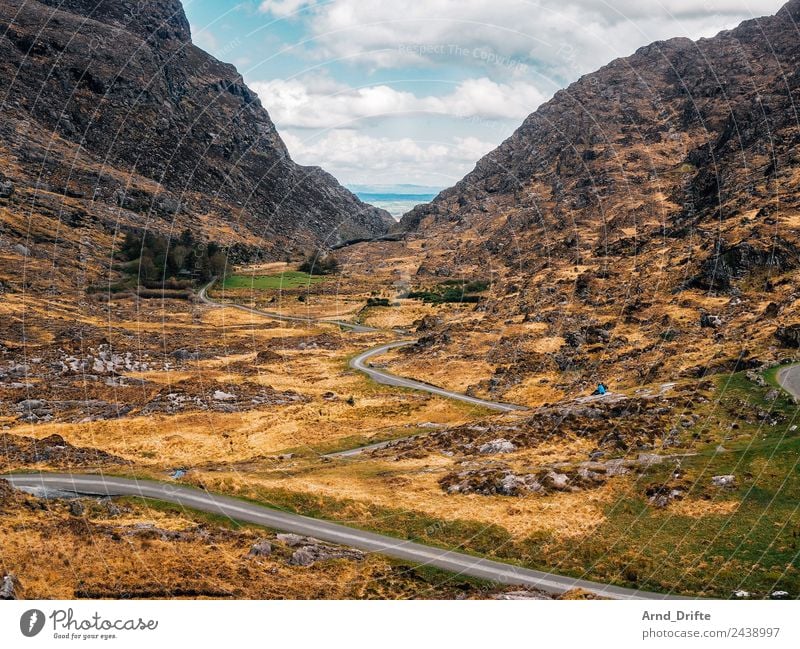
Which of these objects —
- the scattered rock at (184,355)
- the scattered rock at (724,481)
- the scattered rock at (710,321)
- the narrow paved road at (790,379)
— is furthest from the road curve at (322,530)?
the scattered rock at (710,321)

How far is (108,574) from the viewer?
34438 mm

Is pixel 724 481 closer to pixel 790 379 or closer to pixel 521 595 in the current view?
pixel 790 379

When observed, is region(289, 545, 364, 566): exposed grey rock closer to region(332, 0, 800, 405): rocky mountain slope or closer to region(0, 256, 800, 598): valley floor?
region(0, 256, 800, 598): valley floor

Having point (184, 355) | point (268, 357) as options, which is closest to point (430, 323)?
point (268, 357)

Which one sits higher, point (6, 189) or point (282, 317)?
point (6, 189)

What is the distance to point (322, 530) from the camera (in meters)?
42.8

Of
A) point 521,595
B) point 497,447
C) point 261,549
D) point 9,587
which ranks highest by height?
point 497,447

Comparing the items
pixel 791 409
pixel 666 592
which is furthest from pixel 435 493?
pixel 791 409

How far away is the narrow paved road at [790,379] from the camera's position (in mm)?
55278

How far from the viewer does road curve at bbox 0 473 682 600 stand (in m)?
35.8

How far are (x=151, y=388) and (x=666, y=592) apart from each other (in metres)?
74.3

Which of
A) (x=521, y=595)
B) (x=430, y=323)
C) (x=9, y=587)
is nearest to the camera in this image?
(x=9, y=587)

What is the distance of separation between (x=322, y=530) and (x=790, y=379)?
4592cm

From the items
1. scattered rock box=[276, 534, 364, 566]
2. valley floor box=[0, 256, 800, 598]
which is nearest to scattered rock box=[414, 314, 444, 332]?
valley floor box=[0, 256, 800, 598]
